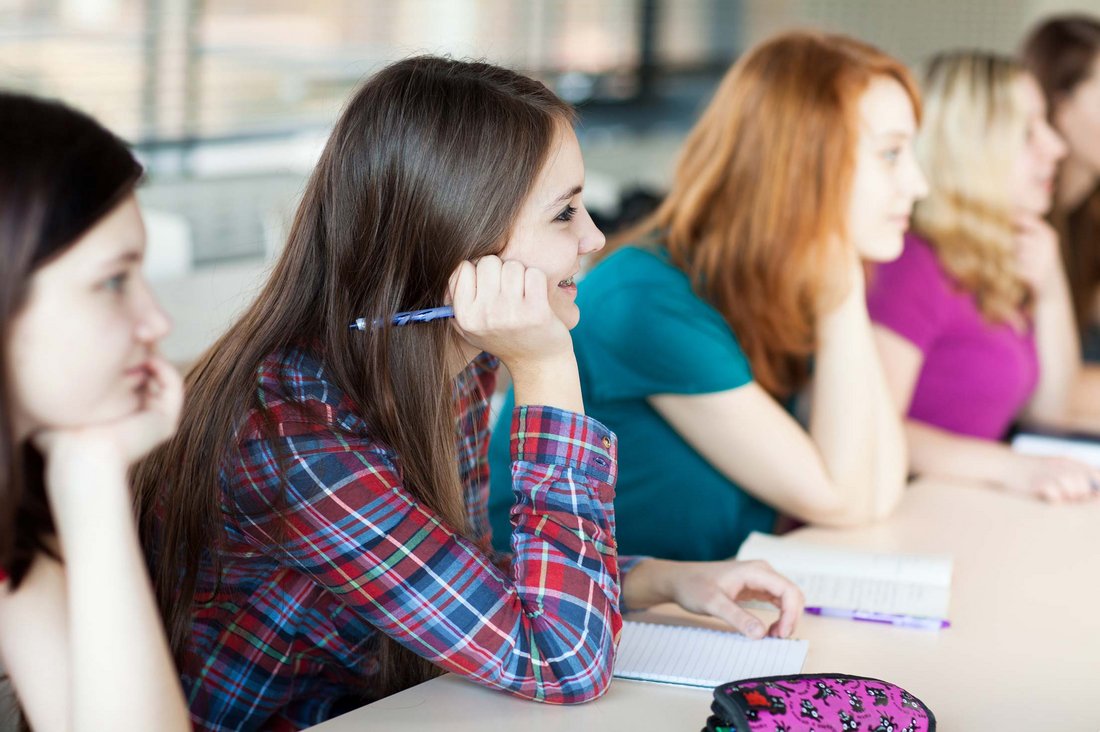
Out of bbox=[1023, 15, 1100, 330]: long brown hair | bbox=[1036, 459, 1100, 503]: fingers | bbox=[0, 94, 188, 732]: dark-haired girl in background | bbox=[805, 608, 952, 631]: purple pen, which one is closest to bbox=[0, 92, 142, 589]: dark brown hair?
bbox=[0, 94, 188, 732]: dark-haired girl in background

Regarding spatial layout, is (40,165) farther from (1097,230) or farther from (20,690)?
(1097,230)

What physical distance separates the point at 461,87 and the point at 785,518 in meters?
1.12

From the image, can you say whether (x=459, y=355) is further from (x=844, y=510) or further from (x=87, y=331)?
(x=844, y=510)

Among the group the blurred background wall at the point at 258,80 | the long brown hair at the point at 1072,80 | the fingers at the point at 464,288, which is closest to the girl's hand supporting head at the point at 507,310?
the fingers at the point at 464,288

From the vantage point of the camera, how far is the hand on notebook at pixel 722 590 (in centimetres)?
132

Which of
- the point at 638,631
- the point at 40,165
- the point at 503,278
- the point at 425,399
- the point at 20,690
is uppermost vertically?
the point at 40,165

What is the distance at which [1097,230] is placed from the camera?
2928mm

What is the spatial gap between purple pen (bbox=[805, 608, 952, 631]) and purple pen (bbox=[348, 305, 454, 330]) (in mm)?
569

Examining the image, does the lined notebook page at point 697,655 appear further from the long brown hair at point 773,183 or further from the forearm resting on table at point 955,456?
the forearm resting on table at point 955,456

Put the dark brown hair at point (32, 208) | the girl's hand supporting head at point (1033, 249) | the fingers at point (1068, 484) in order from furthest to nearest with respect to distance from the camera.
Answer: the girl's hand supporting head at point (1033, 249) < the fingers at point (1068, 484) < the dark brown hair at point (32, 208)

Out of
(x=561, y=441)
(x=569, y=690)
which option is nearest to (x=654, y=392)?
(x=561, y=441)

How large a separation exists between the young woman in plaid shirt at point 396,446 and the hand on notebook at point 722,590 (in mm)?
206

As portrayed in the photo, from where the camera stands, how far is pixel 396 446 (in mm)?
1173

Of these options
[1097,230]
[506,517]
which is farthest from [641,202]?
[506,517]
